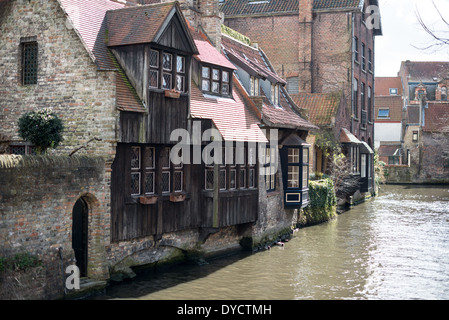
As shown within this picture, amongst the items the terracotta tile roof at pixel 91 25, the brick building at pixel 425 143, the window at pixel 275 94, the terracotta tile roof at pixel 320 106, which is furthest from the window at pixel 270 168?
the brick building at pixel 425 143

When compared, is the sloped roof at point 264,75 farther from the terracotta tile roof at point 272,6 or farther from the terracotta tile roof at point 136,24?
the terracotta tile roof at point 272,6

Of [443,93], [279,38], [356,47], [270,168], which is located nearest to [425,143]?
[443,93]

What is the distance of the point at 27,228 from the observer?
12.5 m

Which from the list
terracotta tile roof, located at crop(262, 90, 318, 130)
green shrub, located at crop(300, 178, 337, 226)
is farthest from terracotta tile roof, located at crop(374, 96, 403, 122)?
terracotta tile roof, located at crop(262, 90, 318, 130)

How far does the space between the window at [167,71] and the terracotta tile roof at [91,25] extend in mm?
1216

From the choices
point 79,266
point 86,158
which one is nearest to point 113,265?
point 79,266

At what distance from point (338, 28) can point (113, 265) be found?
27910 millimetres

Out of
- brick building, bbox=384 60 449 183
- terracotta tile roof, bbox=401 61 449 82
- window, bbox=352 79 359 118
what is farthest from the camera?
terracotta tile roof, bbox=401 61 449 82

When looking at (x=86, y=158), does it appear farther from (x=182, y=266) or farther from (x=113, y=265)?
(x=182, y=266)

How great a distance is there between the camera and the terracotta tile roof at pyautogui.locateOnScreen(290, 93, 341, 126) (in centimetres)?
3259

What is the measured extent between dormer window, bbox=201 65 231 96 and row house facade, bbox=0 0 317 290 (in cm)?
5

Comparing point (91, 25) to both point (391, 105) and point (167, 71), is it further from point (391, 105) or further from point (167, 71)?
point (391, 105)

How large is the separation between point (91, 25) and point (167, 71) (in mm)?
2461

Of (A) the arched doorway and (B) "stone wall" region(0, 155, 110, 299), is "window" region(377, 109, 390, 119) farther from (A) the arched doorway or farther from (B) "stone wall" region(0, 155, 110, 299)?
(B) "stone wall" region(0, 155, 110, 299)
